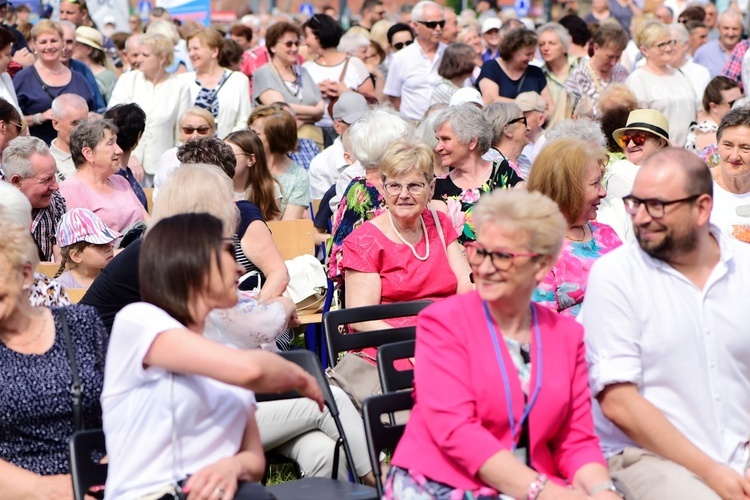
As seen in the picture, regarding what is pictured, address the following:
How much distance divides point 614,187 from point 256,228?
8.25 ft

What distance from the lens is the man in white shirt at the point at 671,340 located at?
3.50 meters

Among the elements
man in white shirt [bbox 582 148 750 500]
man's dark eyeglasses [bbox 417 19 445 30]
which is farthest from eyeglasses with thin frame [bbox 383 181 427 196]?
man's dark eyeglasses [bbox 417 19 445 30]

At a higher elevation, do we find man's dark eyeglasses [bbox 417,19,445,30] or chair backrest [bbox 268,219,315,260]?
chair backrest [bbox 268,219,315,260]

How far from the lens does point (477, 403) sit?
128 inches

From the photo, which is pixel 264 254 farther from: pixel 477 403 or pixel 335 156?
pixel 335 156

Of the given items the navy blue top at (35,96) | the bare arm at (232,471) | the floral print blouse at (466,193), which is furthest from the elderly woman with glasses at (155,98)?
the bare arm at (232,471)

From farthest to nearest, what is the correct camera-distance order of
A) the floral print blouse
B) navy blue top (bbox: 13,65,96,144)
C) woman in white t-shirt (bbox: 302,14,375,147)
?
woman in white t-shirt (bbox: 302,14,375,147), navy blue top (bbox: 13,65,96,144), the floral print blouse

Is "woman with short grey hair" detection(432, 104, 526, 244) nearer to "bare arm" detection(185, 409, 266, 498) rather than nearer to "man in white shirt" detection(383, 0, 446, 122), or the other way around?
"bare arm" detection(185, 409, 266, 498)

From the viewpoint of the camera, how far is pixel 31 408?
11.5ft

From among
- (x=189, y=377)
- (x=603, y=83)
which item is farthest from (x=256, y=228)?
(x=603, y=83)

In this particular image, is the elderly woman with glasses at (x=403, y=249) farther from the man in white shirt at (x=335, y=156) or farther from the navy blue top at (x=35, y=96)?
the navy blue top at (x=35, y=96)

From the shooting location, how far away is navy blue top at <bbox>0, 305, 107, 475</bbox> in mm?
3486

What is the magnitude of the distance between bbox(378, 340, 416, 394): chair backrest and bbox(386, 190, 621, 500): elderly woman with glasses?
0.65m

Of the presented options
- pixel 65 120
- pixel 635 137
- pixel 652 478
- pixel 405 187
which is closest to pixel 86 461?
pixel 652 478
